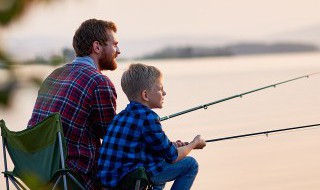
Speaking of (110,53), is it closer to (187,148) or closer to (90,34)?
(90,34)

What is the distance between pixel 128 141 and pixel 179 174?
1.00ft

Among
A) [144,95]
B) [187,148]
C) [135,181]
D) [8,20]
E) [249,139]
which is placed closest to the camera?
[8,20]

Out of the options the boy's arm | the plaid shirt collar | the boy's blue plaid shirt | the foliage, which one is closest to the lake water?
the foliage

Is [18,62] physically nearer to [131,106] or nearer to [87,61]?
[131,106]

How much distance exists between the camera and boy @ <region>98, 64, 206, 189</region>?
2.51 metres

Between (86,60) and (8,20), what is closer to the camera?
(8,20)

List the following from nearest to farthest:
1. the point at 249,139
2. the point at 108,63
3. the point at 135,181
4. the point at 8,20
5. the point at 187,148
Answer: the point at 8,20
the point at 135,181
the point at 187,148
the point at 108,63
the point at 249,139

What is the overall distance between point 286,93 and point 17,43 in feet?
44.7

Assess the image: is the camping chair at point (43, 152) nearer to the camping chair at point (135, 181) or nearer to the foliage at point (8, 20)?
the camping chair at point (135, 181)

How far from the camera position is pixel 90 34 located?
107 inches

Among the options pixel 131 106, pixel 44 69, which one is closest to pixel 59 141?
pixel 131 106

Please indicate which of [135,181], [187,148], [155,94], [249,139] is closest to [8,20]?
[135,181]

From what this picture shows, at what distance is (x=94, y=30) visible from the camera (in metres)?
2.72

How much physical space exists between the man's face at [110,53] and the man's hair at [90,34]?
0.02m
